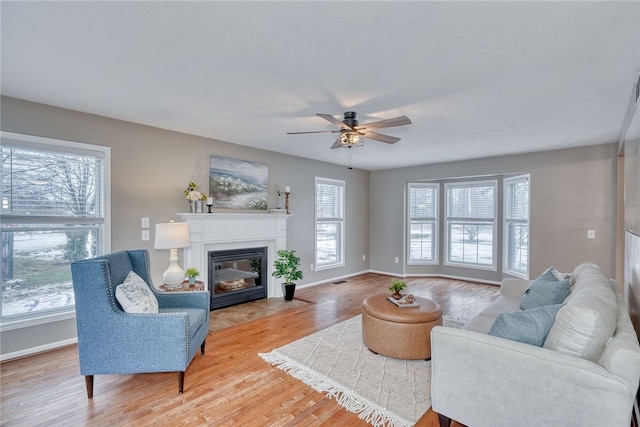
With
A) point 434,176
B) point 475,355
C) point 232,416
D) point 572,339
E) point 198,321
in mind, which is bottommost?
point 232,416

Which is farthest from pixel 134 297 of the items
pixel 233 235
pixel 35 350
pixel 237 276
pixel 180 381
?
pixel 237 276

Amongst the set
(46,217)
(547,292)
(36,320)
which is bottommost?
(36,320)

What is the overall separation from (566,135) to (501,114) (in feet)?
5.16

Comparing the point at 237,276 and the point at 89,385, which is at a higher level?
the point at 237,276

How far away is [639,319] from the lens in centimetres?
218

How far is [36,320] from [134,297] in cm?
156

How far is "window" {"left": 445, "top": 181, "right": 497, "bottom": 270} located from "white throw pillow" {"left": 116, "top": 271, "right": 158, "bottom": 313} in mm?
5976

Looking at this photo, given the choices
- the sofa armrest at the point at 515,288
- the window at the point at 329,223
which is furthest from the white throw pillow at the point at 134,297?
the window at the point at 329,223

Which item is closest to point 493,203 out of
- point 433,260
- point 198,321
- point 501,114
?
point 433,260

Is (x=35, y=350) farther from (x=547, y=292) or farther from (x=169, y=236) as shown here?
(x=547, y=292)

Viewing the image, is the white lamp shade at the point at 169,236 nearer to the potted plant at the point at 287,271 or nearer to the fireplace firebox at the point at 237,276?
the fireplace firebox at the point at 237,276

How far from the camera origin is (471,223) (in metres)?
6.43

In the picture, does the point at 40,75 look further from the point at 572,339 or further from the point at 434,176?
the point at 434,176

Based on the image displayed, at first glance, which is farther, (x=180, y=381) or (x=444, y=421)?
(x=180, y=381)
